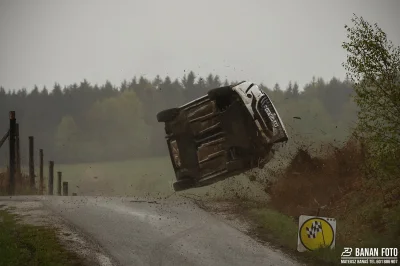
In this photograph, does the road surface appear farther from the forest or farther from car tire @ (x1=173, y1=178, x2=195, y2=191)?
the forest

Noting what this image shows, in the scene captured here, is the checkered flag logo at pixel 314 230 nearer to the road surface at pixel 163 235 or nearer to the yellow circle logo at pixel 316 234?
the yellow circle logo at pixel 316 234

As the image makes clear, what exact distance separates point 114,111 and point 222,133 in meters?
80.8

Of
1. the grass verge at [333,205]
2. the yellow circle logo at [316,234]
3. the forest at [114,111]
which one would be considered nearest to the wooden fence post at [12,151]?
the grass verge at [333,205]

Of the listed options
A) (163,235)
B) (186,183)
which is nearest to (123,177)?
(186,183)

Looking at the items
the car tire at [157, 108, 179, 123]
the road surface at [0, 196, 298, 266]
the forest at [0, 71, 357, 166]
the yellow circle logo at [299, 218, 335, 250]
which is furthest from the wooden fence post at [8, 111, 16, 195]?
the forest at [0, 71, 357, 166]

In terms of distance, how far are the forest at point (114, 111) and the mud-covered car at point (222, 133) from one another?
198 feet

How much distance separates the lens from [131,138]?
287 feet

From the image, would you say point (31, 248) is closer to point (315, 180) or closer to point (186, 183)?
point (186, 183)

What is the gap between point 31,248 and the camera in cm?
1175

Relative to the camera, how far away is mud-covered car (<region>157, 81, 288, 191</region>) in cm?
1605

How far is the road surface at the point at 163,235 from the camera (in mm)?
11469

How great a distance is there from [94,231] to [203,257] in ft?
10.8

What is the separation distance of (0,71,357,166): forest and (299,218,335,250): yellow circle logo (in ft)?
211

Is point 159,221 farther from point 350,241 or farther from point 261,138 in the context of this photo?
point 350,241
